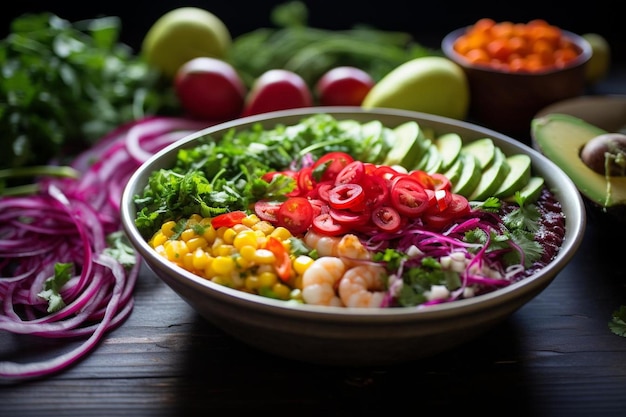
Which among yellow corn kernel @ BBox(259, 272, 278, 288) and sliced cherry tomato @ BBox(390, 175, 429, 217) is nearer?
yellow corn kernel @ BBox(259, 272, 278, 288)

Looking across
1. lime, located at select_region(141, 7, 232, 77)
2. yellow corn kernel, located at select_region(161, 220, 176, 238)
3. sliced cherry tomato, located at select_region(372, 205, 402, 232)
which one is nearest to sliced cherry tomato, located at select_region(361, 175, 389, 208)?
sliced cherry tomato, located at select_region(372, 205, 402, 232)

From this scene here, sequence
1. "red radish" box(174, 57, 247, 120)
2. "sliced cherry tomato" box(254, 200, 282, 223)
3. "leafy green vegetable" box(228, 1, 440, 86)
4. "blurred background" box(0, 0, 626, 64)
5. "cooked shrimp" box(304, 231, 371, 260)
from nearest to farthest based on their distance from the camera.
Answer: "cooked shrimp" box(304, 231, 371, 260)
"sliced cherry tomato" box(254, 200, 282, 223)
"red radish" box(174, 57, 247, 120)
"leafy green vegetable" box(228, 1, 440, 86)
"blurred background" box(0, 0, 626, 64)

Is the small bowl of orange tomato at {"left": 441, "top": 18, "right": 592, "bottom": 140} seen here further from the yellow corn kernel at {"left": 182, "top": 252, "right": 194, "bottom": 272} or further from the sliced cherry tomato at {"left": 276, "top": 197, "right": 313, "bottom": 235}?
the yellow corn kernel at {"left": 182, "top": 252, "right": 194, "bottom": 272}

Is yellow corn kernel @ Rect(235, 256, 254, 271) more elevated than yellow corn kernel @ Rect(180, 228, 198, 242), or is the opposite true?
yellow corn kernel @ Rect(235, 256, 254, 271)

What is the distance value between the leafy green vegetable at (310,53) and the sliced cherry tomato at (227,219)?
5.32 feet

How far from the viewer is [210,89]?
3039 mm

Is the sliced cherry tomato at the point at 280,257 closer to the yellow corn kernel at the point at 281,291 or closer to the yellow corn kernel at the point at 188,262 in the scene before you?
the yellow corn kernel at the point at 281,291

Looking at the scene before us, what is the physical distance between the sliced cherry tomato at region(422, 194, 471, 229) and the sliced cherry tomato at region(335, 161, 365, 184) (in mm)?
223

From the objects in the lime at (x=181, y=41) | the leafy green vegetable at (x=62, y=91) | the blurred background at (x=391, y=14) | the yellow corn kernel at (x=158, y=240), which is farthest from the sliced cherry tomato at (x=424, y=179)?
the blurred background at (x=391, y=14)

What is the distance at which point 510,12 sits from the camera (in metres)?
4.03

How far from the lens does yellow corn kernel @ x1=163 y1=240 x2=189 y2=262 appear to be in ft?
5.41

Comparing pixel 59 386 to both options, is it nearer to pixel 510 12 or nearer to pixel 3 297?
pixel 3 297

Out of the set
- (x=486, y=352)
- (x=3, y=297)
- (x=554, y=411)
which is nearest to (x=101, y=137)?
(x=3, y=297)

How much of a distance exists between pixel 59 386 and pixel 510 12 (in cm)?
355
